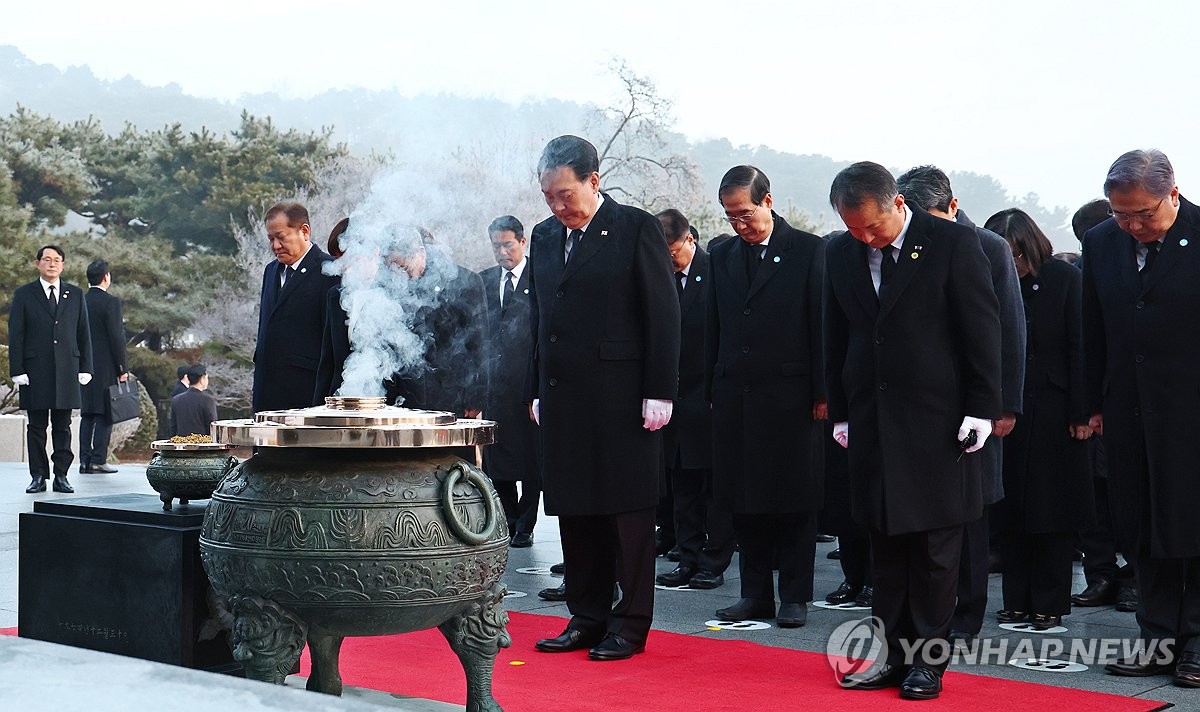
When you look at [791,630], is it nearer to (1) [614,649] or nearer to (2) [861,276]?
(1) [614,649]

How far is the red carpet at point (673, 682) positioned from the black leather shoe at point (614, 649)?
0.04 m

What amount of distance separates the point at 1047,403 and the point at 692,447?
1830 millimetres

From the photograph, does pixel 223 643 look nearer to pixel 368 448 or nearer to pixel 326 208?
pixel 368 448

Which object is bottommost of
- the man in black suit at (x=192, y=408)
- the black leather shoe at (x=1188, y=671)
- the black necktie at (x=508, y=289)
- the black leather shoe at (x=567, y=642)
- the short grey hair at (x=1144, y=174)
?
the black leather shoe at (x=567, y=642)

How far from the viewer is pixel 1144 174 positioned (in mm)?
4223

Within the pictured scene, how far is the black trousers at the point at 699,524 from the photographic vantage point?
6.33 m

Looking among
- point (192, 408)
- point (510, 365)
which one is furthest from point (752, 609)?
point (192, 408)

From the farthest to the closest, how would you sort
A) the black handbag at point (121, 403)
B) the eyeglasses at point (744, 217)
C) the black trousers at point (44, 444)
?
the black handbag at point (121, 403)
the black trousers at point (44, 444)
the eyeglasses at point (744, 217)

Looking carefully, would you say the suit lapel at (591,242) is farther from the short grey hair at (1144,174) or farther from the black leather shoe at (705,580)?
the black leather shoe at (705,580)

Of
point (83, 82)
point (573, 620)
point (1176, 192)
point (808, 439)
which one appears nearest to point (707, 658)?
point (573, 620)

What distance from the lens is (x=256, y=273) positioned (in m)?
27.8

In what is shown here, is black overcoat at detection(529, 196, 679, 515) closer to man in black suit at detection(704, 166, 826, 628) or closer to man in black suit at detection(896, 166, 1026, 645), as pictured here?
man in black suit at detection(704, 166, 826, 628)

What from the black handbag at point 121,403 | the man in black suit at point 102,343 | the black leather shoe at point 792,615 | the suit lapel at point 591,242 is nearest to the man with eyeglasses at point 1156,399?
the black leather shoe at point 792,615

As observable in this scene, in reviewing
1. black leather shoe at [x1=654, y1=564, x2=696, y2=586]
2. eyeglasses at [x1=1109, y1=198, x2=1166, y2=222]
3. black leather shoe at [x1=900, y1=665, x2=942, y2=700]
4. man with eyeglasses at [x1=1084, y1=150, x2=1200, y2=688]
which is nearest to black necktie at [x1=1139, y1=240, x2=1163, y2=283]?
man with eyeglasses at [x1=1084, y1=150, x2=1200, y2=688]
